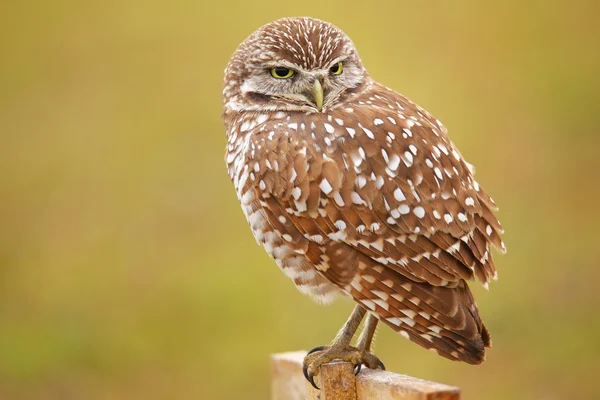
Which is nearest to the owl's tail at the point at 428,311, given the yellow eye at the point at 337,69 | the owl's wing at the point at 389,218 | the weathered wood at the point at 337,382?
the owl's wing at the point at 389,218

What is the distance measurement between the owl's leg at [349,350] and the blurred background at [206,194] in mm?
2744

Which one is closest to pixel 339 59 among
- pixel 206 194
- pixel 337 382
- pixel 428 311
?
pixel 428 311

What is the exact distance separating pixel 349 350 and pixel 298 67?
1127mm

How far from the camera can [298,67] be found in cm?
357

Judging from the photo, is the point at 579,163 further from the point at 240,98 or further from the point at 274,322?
the point at 240,98

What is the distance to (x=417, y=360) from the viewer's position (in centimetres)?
643

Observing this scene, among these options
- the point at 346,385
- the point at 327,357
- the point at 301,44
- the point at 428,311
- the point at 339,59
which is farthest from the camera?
the point at 339,59

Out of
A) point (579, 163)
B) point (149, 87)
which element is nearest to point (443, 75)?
point (579, 163)

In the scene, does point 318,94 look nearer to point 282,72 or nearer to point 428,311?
point 282,72

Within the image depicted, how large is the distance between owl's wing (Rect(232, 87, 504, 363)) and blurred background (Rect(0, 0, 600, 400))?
307 cm

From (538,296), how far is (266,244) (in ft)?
13.2

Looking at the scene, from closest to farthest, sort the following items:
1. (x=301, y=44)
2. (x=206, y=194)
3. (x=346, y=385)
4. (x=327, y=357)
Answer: (x=346, y=385) < (x=327, y=357) < (x=301, y=44) < (x=206, y=194)

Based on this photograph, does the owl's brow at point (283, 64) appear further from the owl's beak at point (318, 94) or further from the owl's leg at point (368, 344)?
the owl's leg at point (368, 344)

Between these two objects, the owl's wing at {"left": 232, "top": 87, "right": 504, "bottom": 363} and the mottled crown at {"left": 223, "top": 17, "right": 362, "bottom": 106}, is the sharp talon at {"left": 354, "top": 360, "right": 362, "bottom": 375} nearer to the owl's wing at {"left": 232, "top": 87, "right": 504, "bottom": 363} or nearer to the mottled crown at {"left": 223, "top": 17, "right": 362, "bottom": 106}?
the owl's wing at {"left": 232, "top": 87, "right": 504, "bottom": 363}
